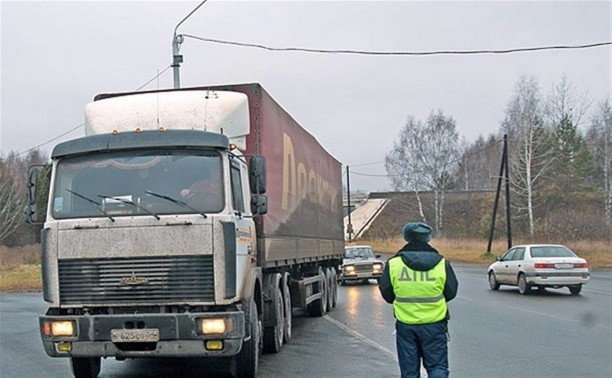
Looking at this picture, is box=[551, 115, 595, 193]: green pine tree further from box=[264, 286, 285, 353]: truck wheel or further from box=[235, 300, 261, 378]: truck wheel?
box=[235, 300, 261, 378]: truck wheel

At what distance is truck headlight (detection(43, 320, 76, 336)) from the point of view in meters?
7.76

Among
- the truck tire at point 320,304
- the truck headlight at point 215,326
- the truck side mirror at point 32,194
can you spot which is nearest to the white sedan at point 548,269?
the truck tire at point 320,304

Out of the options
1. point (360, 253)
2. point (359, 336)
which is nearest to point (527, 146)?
point (360, 253)

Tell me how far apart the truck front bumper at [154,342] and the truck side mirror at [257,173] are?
1.62 metres

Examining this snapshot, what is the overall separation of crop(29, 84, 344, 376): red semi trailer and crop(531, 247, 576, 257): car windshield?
12.8 metres

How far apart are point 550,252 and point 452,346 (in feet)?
33.7

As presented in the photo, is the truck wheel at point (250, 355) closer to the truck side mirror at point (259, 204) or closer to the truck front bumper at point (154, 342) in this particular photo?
the truck front bumper at point (154, 342)

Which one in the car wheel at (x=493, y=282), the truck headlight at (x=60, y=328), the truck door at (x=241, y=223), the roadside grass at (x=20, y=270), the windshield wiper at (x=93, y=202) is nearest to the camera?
the truck headlight at (x=60, y=328)

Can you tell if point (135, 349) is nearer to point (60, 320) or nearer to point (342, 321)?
point (60, 320)

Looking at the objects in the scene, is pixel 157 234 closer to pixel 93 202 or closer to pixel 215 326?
pixel 93 202

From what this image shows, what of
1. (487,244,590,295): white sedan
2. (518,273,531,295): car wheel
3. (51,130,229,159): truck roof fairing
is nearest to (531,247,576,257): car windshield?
(487,244,590,295): white sedan

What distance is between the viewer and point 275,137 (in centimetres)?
1062

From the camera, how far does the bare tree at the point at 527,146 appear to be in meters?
56.3

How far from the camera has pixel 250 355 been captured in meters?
8.56
